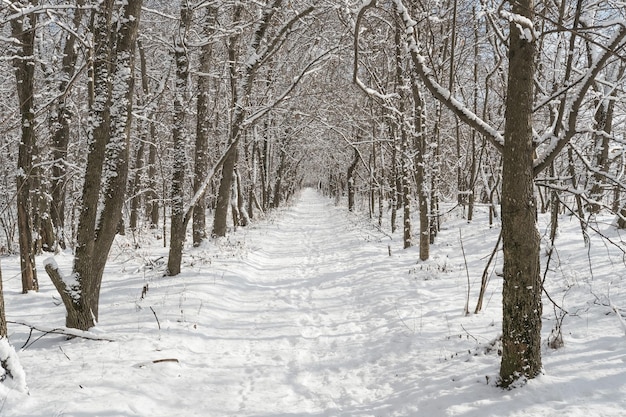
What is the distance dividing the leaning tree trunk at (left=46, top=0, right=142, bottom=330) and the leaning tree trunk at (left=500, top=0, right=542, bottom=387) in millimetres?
4591

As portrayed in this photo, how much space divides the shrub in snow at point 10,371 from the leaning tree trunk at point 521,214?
4448 mm

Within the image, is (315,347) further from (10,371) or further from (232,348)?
(10,371)

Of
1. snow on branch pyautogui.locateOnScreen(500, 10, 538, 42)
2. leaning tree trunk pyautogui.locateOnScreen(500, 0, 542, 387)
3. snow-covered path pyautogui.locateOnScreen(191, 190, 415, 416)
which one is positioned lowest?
snow-covered path pyautogui.locateOnScreen(191, 190, 415, 416)

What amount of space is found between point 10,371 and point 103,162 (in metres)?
2.64

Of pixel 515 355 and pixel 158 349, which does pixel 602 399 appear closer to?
pixel 515 355

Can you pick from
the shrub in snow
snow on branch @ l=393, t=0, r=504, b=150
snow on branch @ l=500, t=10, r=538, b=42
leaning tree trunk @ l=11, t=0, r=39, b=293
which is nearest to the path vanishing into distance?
the shrub in snow

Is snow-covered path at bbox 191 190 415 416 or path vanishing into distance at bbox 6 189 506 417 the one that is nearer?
path vanishing into distance at bbox 6 189 506 417

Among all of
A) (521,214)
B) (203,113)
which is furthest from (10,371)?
(203,113)

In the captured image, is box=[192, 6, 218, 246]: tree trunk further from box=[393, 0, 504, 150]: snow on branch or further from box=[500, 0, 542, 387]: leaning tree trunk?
box=[500, 0, 542, 387]: leaning tree trunk

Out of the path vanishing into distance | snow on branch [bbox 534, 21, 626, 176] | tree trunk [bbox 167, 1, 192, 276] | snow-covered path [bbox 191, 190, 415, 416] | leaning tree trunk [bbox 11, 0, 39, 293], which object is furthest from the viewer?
tree trunk [bbox 167, 1, 192, 276]

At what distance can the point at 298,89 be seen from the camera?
18.5 meters

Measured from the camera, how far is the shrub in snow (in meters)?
3.57

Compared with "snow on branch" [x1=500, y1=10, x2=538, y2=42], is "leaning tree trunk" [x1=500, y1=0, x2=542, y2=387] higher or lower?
lower

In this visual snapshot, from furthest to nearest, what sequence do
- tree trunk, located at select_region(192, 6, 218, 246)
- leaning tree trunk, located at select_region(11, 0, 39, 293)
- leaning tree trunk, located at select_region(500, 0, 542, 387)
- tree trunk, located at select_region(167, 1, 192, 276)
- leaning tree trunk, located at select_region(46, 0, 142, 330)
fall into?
tree trunk, located at select_region(192, 6, 218, 246) < tree trunk, located at select_region(167, 1, 192, 276) < leaning tree trunk, located at select_region(11, 0, 39, 293) < leaning tree trunk, located at select_region(46, 0, 142, 330) < leaning tree trunk, located at select_region(500, 0, 542, 387)
